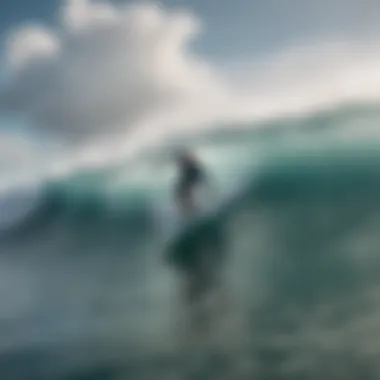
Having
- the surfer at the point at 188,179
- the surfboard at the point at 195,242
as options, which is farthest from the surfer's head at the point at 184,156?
the surfboard at the point at 195,242

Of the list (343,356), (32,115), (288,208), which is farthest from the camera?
(32,115)

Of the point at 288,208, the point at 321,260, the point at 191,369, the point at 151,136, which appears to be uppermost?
the point at 151,136

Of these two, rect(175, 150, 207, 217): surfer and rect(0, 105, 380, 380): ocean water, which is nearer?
rect(0, 105, 380, 380): ocean water

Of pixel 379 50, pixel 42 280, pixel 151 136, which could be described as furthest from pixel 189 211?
pixel 379 50

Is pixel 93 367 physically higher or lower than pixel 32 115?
lower

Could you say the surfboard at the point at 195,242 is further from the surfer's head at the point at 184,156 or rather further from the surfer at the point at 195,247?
the surfer's head at the point at 184,156

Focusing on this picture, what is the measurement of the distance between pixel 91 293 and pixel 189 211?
0.37 m

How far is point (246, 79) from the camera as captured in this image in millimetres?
1796

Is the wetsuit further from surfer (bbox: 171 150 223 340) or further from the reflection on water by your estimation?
the reflection on water

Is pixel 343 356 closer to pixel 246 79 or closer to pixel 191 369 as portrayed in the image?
pixel 191 369

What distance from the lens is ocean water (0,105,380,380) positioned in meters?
1.64

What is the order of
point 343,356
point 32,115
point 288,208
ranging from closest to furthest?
1. point 343,356
2. point 288,208
3. point 32,115

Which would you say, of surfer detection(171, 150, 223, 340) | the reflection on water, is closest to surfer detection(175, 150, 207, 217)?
surfer detection(171, 150, 223, 340)

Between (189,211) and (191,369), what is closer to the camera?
(191,369)
